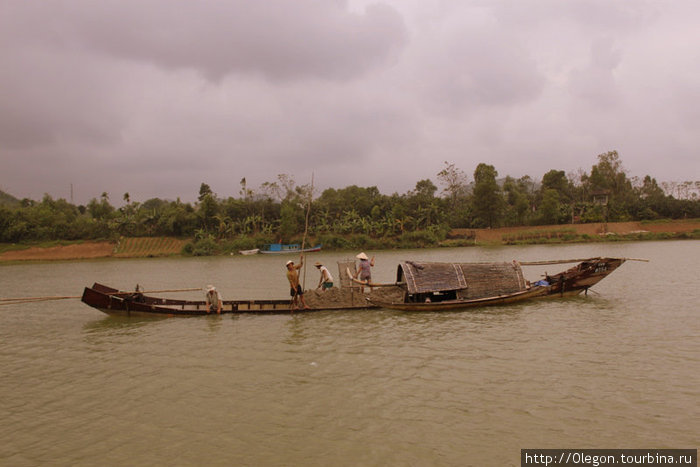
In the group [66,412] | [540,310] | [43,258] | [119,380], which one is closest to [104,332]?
[119,380]

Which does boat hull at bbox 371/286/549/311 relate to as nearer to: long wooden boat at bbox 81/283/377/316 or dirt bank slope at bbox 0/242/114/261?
long wooden boat at bbox 81/283/377/316

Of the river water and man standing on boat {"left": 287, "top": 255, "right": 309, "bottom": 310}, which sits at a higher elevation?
man standing on boat {"left": 287, "top": 255, "right": 309, "bottom": 310}

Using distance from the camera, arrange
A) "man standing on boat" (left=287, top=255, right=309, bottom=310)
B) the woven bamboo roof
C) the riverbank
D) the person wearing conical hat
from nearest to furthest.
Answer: "man standing on boat" (left=287, top=255, right=309, bottom=310)
the woven bamboo roof
the person wearing conical hat
the riverbank

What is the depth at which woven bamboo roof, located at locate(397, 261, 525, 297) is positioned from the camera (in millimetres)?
13312

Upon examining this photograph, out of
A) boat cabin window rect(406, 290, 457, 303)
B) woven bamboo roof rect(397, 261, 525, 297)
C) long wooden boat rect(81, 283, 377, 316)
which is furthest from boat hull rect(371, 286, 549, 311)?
long wooden boat rect(81, 283, 377, 316)

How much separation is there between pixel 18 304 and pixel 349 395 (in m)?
17.4

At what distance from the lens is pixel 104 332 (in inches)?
472

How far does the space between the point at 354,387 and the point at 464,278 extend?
7.36 metres

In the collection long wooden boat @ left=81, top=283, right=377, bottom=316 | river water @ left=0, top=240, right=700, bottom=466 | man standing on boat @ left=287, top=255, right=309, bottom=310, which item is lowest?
river water @ left=0, top=240, right=700, bottom=466

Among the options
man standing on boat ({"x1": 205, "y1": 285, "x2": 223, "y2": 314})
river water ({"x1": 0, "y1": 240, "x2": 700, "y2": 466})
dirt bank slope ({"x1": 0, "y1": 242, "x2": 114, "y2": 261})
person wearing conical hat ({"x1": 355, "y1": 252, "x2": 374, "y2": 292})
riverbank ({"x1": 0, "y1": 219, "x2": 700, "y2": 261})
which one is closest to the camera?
river water ({"x1": 0, "y1": 240, "x2": 700, "y2": 466})

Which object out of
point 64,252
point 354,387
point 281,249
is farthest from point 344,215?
point 354,387

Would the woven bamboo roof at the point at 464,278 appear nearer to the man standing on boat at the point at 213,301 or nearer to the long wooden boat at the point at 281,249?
the man standing on boat at the point at 213,301

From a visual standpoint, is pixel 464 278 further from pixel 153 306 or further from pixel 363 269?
pixel 153 306

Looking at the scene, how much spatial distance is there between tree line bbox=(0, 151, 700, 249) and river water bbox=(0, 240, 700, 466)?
3985 centimetres
